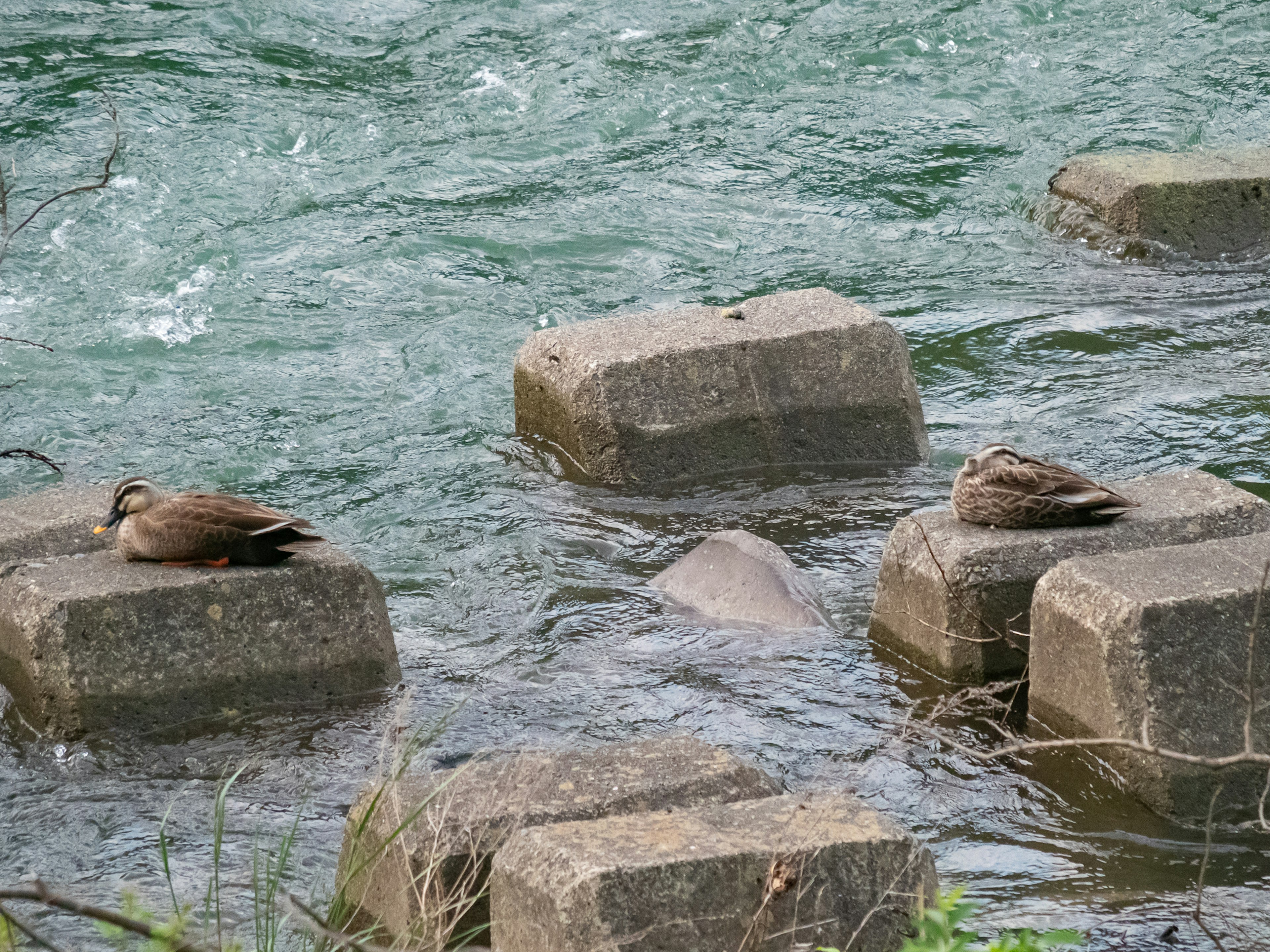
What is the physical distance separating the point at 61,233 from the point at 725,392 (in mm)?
5979

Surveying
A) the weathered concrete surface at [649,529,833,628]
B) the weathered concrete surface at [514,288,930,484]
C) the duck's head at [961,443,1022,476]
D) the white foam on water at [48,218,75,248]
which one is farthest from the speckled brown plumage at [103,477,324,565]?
the white foam on water at [48,218,75,248]

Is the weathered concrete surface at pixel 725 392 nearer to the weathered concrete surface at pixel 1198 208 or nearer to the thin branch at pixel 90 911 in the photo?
the weathered concrete surface at pixel 1198 208

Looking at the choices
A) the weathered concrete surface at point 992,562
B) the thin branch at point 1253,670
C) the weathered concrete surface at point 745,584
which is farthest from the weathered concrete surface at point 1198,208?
the thin branch at point 1253,670

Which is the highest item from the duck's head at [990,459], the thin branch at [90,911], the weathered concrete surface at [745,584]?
the thin branch at [90,911]

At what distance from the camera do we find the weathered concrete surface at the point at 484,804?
354cm

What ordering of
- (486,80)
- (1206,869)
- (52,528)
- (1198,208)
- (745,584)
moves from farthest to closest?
1. (486,80)
2. (1198,208)
3. (745,584)
4. (52,528)
5. (1206,869)

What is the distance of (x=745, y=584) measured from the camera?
5.95 meters

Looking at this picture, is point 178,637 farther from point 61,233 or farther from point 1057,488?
A: point 61,233

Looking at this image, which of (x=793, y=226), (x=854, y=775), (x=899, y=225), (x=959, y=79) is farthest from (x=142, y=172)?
(x=854, y=775)

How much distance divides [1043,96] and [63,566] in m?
11.1

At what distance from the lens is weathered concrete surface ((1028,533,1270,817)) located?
4.30m

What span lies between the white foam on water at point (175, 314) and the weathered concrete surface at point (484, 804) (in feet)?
20.7

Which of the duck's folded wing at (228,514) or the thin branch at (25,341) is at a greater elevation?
the thin branch at (25,341)

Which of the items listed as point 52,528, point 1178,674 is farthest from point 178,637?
point 1178,674
